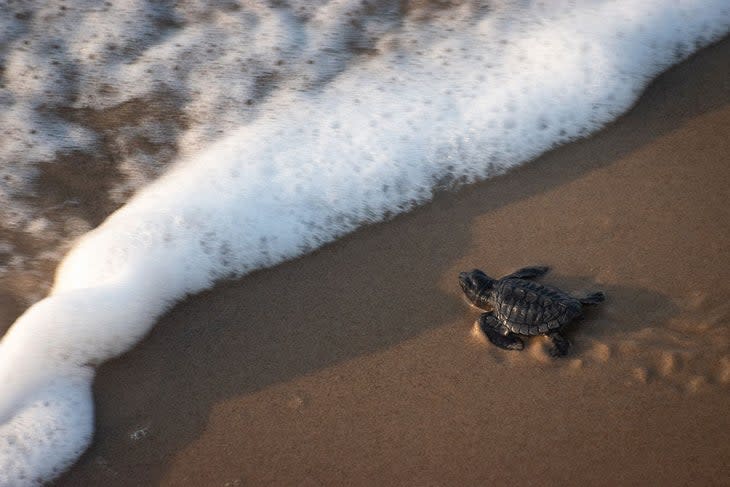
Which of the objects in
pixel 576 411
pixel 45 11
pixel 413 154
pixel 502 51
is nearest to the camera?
pixel 576 411

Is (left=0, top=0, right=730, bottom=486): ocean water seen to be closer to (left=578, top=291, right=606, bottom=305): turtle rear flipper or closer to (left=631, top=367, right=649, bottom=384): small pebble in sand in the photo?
(left=578, top=291, right=606, bottom=305): turtle rear flipper

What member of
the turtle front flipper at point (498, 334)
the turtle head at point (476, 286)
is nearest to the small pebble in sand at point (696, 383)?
the turtle front flipper at point (498, 334)

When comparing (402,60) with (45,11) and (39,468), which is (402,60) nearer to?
(45,11)

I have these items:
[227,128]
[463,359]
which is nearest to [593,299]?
[463,359]

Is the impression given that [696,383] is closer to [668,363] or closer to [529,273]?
[668,363]

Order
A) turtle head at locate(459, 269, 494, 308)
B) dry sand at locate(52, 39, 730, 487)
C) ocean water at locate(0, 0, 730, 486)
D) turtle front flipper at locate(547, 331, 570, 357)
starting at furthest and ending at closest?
ocean water at locate(0, 0, 730, 486) → turtle head at locate(459, 269, 494, 308) → turtle front flipper at locate(547, 331, 570, 357) → dry sand at locate(52, 39, 730, 487)

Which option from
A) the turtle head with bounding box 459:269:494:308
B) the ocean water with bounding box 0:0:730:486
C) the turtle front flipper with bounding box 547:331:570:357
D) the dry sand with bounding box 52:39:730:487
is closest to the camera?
the dry sand with bounding box 52:39:730:487

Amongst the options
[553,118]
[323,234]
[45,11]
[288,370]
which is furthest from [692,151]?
[45,11]

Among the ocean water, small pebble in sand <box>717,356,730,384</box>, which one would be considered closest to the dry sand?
small pebble in sand <box>717,356,730,384</box>
